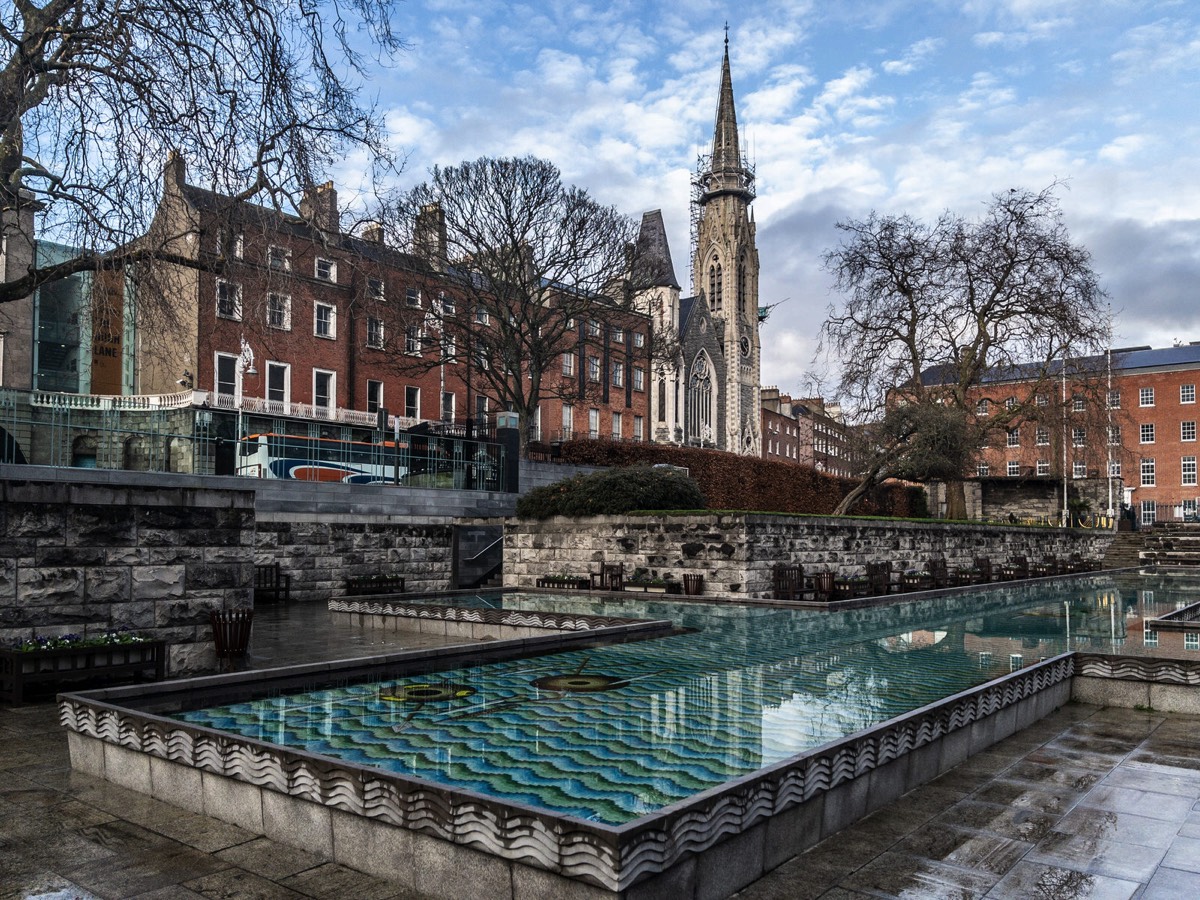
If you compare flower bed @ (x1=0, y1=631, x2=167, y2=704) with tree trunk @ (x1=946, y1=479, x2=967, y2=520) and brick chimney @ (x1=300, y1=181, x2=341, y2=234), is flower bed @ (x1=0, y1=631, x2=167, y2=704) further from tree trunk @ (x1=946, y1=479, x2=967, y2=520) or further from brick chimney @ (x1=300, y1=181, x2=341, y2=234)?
tree trunk @ (x1=946, y1=479, x2=967, y2=520)

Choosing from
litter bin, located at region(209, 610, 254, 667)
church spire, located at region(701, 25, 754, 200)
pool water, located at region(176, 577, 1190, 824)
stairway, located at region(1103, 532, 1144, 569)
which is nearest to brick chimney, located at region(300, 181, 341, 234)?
litter bin, located at region(209, 610, 254, 667)

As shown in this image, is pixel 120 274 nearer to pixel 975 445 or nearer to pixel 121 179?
pixel 121 179

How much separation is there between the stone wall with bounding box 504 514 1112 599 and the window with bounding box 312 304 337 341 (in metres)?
21.8

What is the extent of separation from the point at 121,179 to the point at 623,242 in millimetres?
23407

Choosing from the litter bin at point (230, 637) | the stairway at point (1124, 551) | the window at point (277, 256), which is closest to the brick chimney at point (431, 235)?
the window at point (277, 256)

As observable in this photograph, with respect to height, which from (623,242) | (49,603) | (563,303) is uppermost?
(623,242)

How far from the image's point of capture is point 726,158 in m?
82.5

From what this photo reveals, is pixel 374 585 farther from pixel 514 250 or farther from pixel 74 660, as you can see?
pixel 514 250

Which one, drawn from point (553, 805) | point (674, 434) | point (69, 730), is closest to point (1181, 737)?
point (553, 805)

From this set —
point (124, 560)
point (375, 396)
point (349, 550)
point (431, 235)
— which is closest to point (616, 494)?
point (349, 550)

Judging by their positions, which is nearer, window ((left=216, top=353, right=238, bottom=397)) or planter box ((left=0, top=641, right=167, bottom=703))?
planter box ((left=0, top=641, right=167, bottom=703))

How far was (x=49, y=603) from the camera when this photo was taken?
802 cm

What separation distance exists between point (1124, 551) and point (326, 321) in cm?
3597

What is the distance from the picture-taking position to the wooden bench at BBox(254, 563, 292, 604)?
1720 cm
